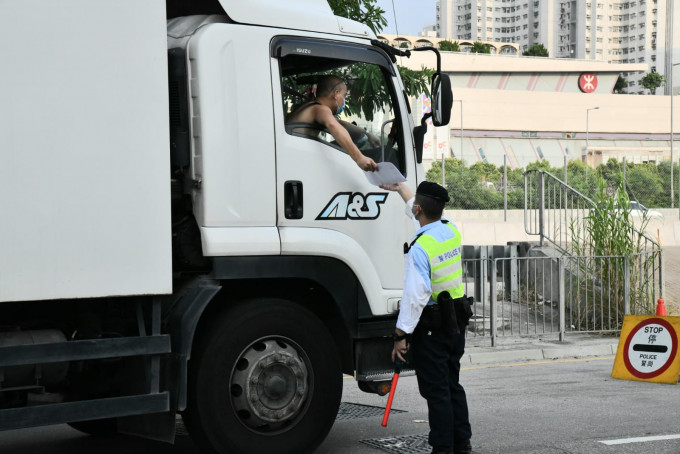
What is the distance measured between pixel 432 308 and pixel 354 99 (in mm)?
1508

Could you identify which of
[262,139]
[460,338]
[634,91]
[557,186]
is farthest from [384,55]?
[634,91]

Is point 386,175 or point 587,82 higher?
point 587,82

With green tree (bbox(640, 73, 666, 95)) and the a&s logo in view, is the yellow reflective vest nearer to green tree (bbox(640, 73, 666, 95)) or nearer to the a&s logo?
the a&s logo

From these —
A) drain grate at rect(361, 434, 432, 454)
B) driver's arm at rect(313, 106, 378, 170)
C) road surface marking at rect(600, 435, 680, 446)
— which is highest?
driver's arm at rect(313, 106, 378, 170)

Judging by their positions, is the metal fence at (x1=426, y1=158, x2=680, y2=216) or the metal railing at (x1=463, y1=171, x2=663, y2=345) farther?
the metal fence at (x1=426, y1=158, x2=680, y2=216)

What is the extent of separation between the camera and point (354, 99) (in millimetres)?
6410

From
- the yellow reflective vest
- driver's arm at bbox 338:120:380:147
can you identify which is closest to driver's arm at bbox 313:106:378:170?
driver's arm at bbox 338:120:380:147

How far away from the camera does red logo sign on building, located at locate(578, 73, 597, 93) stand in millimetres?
125812

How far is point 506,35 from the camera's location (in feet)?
654

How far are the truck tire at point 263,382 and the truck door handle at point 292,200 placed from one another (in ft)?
1.77

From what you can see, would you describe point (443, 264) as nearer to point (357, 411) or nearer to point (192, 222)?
point (192, 222)

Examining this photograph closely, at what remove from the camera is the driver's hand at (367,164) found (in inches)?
245

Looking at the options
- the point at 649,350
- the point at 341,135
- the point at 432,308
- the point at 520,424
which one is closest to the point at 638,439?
the point at 520,424

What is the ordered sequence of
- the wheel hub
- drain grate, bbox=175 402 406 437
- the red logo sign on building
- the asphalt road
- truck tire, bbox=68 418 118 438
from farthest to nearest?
the red logo sign on building < drain grate, bbox=175 402 406 437 < truck tire, bbox=68 418 118 438 < the asphalt road < the wheel hub
